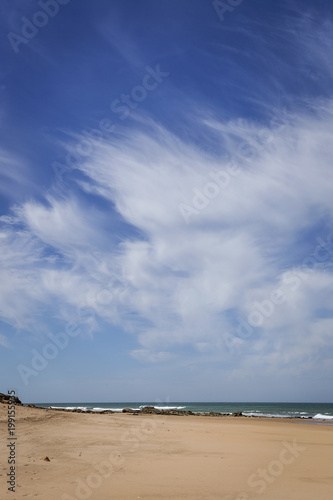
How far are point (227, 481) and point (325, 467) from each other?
4.06 meters

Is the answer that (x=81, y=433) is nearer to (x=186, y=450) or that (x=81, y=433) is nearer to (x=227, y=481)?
(x=186, y=450)

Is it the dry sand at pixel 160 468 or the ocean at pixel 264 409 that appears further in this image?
the ocean at pixel 264 409

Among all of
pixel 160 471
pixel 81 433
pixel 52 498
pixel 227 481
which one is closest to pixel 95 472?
pixel 160 471
